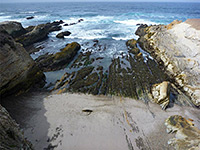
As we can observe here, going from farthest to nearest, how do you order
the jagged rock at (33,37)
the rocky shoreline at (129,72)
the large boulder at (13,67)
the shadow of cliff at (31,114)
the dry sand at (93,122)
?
the jagged rock at (33,37) → the rocky shoreline at (129,72) → the large boulder at (13,67) → the shadow of cliff at (31,114) → the dry sand at (93,122)

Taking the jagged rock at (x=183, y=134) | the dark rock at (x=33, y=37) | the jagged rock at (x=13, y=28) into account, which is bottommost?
the jagged rock at (x=183, y=134)

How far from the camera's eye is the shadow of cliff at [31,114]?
25.0 ft

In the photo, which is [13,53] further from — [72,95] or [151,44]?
[151,44]

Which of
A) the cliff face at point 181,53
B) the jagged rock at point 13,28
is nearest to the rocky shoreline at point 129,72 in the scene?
the cliff face at point 181,53

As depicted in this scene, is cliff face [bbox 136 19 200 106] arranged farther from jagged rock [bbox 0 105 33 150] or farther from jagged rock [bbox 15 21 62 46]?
jagged rock [bbox 15 21 62 46]

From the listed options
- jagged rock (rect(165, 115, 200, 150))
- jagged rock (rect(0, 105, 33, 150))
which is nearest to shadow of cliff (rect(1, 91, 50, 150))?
jagged rock (rect(0, 105, 33, 150))

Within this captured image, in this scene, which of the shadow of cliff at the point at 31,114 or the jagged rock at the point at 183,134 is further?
the shadow of cliff at the point at 31,114

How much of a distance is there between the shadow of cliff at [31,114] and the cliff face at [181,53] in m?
14.3

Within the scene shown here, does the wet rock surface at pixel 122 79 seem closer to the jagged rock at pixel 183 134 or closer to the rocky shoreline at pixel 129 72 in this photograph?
the rocky shoreline at pixel 129 72

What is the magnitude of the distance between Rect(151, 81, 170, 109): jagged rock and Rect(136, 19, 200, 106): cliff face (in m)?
3.25

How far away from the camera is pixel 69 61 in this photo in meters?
17.6

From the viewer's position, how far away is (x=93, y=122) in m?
8.73

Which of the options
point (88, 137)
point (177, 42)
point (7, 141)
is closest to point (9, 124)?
point (7, 141)

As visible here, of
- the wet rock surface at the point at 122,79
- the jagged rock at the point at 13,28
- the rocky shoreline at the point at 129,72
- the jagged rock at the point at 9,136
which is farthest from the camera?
the jagged rock at the point at 13,28
